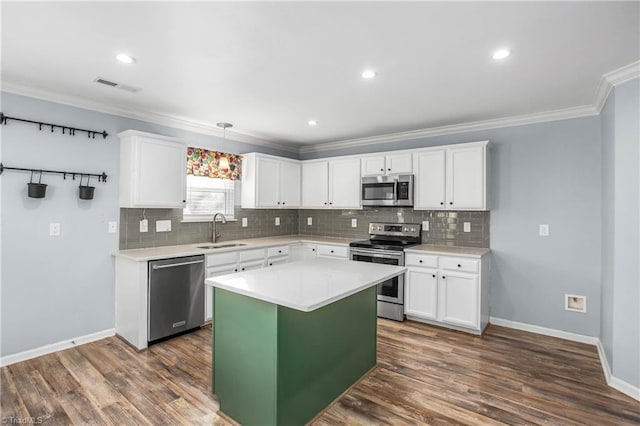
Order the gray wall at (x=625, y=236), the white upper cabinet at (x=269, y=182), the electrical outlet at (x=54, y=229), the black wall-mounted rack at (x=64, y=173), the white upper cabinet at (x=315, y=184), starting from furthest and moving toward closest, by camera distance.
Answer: the white upper cabinet at (x=315, y=184) < the white upper cabinet at (x=269, y=182) < the electrical outlet at (x=54, y=229) < the black wall-mounted rack at (x=64, y=173) < the gray wall at (x=625, y=236)

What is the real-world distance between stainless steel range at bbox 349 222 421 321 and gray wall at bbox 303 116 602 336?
1.05 meters

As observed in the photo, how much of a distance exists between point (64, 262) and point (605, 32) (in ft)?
15.3

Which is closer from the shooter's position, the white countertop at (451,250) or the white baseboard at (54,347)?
the white baseboard at (54,347)

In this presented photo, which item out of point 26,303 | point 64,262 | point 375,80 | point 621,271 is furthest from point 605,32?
point 26,303

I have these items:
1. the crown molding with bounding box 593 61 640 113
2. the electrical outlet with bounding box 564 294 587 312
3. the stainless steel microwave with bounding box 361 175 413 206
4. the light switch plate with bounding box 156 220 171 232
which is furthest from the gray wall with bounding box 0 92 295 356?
the electrical outlet with bounding box 564 294 587 312

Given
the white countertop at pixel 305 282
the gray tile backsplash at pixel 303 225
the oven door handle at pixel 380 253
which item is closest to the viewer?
the white countertop at pixel 305 282

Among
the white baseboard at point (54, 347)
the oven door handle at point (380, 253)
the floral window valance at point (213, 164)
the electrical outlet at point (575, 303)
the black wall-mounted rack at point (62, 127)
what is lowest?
→ the white baseboard at point (54, 347)

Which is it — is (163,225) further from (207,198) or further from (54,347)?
(54,347)

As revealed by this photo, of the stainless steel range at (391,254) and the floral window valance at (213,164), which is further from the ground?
the floral window valance at (213,164)

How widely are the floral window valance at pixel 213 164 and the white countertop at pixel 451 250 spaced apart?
2629mm

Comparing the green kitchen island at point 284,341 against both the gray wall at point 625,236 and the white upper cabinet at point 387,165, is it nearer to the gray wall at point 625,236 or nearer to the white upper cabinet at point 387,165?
the gray wall at point 625,236

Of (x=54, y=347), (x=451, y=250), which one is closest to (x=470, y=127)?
(x=451, y=250)

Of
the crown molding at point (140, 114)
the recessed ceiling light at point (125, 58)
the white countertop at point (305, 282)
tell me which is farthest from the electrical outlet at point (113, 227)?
the white countertop at point (305, 282)

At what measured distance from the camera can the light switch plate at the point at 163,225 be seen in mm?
3953
